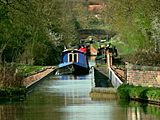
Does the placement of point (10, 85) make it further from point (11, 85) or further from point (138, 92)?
point (138, 92)

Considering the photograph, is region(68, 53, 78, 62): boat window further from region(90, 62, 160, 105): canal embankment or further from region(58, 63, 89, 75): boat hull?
region(90, 62, 160, 105): canal embankment

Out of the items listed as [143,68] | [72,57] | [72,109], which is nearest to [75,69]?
[72,57]

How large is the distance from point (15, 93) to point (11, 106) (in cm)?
368

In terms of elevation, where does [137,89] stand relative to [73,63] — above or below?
below

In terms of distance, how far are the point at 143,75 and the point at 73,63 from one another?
28113 millimetres

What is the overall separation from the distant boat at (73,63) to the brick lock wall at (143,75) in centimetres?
2441

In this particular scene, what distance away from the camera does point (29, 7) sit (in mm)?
33375

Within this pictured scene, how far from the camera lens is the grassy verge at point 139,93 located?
27245mm

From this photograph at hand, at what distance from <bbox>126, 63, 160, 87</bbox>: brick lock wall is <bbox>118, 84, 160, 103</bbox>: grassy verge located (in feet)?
2.21

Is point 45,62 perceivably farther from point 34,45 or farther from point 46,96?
point 46,96

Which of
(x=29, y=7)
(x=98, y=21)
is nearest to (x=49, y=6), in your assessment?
(x=29, y=7)

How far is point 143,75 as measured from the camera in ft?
100

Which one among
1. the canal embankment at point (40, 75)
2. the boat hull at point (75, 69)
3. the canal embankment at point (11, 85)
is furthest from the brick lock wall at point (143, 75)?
the boat hull at point (75, 69)

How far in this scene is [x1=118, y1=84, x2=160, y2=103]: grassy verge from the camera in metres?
27.2
